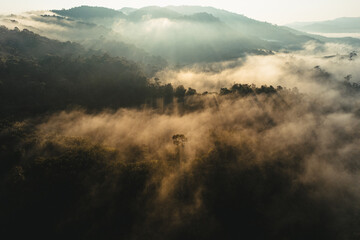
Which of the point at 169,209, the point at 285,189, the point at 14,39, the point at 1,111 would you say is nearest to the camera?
the point at 169,209

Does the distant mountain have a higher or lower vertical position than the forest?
higher

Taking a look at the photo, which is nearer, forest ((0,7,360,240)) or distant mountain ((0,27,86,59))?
forest ((0,7,360,240))

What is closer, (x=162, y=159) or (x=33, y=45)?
(x=162, y=159)

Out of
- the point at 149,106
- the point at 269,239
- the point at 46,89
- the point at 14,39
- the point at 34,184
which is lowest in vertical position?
the point at 269,239

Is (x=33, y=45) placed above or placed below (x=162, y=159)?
above

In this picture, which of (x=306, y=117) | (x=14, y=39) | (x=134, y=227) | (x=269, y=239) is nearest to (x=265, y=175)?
(x=269, y=239)

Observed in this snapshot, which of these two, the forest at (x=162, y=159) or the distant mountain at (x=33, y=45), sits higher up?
the distant mountain at (x=33, y=45)

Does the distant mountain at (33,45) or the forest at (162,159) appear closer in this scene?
the forest at (162,159)

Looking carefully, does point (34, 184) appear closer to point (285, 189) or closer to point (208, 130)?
point (208, 130)
